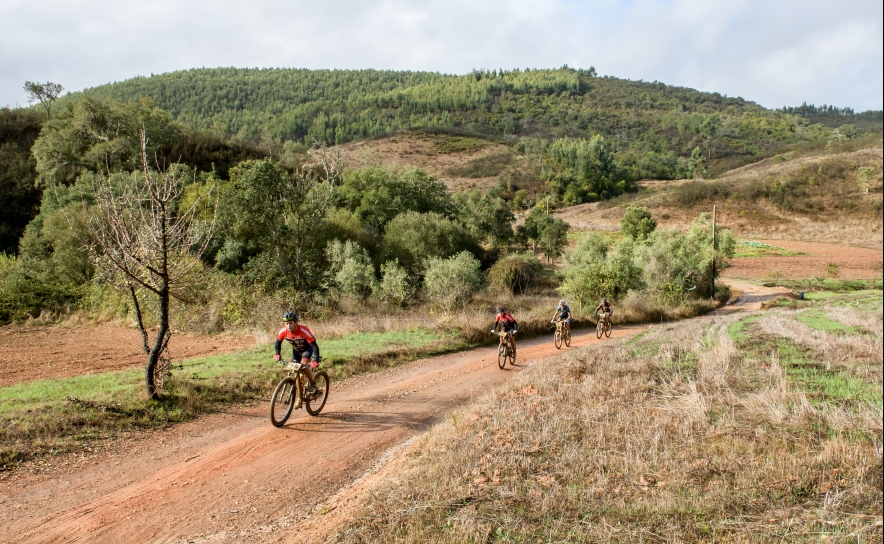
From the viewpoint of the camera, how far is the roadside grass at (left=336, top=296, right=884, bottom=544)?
16.7ft

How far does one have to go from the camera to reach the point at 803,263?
1087 inches

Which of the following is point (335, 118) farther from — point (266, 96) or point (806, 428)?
point (806, 428)

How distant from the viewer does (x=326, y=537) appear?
17.7 ft

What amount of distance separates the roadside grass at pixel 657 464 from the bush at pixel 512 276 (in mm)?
28199

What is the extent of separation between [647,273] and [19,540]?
3951 cm

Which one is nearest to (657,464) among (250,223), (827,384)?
(827,384)

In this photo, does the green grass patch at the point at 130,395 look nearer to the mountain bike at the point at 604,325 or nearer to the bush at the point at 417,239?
the mountain bike at the point at 604,325

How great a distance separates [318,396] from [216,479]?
2.95 metres

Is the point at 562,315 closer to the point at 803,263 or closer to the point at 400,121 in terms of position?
the point at 803,263

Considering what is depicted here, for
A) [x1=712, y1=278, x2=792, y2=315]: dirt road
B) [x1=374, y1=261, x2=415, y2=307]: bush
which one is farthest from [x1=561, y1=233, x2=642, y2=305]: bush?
[x1=374, y1=261, x2=415, y2=307]: bush

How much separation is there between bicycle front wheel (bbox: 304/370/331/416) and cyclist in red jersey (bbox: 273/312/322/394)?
195 mm

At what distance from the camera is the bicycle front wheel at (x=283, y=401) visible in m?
9.16

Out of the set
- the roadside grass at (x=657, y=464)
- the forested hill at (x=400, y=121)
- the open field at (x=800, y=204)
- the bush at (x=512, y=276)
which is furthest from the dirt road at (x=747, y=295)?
the forested hill at (x=400, y=121)

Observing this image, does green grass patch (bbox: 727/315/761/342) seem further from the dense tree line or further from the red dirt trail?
the dense tree line
